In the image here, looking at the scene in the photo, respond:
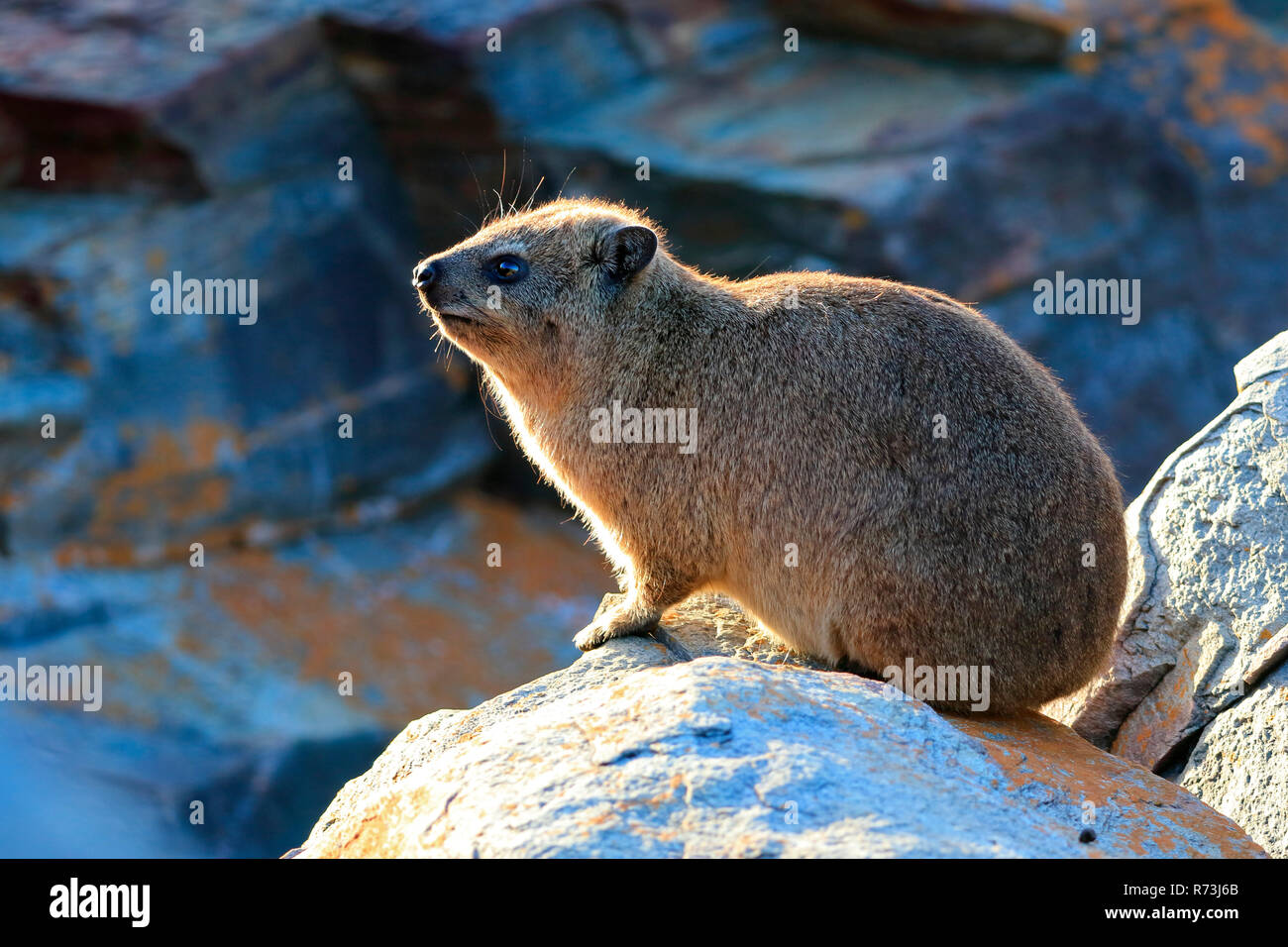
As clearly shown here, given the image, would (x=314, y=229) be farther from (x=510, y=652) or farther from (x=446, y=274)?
(x=446, y=274)

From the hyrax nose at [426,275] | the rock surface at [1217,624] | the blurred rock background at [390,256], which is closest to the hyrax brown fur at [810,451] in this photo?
the hyrax nose at [426,275]

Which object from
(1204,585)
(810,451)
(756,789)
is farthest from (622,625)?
(1204,585)

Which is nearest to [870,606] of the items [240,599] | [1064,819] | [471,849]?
[1064,819]

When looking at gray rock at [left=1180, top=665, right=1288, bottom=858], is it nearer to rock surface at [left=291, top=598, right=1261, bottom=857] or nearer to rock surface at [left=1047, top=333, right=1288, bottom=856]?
rock surface at [left=1047, top=333, right=1288, bottom=856]

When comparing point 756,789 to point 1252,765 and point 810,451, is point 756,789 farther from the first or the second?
point 1252,765

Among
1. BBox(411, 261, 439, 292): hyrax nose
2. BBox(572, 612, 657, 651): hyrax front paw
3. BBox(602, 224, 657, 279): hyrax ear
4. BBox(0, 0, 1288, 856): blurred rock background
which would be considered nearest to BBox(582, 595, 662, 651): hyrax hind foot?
BBox(572, 612, 657, 651): hyrax front paw

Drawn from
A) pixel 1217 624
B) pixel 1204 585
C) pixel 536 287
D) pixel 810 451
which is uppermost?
pixel 536 287

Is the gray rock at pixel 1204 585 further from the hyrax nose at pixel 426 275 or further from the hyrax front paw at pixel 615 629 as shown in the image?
the hyrax nose at pixel 426 275

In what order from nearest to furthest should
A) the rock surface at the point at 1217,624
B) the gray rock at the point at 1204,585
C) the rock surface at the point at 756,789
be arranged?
the rock surface at the point at 756,789 < the rock surface at the point at 1217,624 < the gray rock at the point at 1204,585
